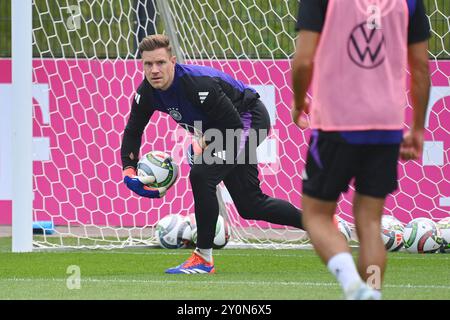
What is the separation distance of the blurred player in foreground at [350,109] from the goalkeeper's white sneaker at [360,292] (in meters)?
0.02

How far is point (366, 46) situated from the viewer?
5141 mm

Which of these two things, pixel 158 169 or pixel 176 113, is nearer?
pixel 176 113

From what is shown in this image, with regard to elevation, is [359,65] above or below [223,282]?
above

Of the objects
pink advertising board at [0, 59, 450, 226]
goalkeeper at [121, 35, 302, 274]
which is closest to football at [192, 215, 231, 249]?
goalkeeper at [121, 35, 302, 274]

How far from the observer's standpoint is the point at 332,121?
5160mm

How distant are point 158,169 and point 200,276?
37.9 inches

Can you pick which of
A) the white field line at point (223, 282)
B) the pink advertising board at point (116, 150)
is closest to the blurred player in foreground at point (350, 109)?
the white field line at point (223, 282)

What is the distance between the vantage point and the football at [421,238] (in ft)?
32.9

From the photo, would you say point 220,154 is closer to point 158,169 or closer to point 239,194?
point 239,194

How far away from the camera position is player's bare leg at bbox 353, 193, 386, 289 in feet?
17.4

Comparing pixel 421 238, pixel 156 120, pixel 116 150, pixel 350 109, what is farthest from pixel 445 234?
pixel 350 109

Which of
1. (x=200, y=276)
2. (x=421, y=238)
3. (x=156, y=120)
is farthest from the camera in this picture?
(x=156, y=120)

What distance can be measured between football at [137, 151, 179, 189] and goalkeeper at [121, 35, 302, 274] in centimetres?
6
